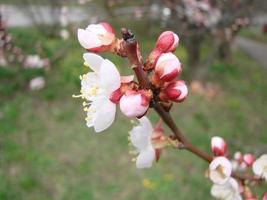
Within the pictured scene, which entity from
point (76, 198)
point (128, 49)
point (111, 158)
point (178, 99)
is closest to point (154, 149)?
point (178, 99)

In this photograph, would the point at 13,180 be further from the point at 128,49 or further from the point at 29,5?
the point at 29,5

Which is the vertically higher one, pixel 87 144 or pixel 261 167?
pixel 261 167

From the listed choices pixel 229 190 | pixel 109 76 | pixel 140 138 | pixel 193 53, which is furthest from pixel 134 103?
pixel 193 53

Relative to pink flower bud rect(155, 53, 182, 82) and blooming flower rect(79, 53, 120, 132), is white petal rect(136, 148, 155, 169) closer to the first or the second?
blooming flower rect(79, 53, 120, 132)

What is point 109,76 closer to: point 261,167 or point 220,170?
point 220,170

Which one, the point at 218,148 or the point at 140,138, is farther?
the point at 218,148

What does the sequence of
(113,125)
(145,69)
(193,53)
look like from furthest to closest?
(193,53) < (113,125) < (145,69)

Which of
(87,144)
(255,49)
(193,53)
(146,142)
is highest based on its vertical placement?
(146,142)

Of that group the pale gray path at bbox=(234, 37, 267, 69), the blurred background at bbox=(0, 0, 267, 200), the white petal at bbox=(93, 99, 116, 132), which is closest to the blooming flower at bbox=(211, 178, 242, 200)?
the white petal at bbox=(93, 99, 116, 132)
